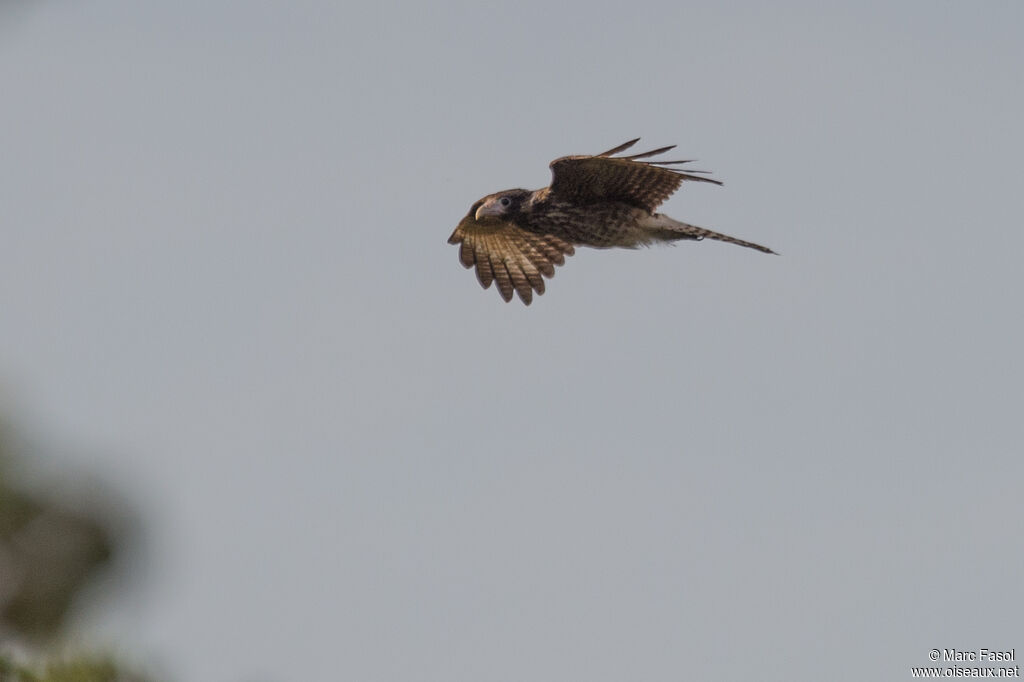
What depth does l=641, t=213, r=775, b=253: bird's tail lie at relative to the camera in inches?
606

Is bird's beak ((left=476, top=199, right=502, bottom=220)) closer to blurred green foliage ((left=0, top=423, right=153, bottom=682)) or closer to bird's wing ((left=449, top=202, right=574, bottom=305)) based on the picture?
bird's wing ((left=449, top=202, right=574, bottom=305))

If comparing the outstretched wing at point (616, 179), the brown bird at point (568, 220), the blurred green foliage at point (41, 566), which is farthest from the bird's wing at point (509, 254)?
the blurred green foliage at point (41, 566)

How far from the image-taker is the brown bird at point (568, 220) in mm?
15266

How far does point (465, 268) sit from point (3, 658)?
41.6 ft

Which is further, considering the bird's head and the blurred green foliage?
the bird's head

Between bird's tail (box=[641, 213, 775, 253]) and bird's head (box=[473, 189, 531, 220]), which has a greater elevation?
bird's tail (box=[641, 213, 775, 253])

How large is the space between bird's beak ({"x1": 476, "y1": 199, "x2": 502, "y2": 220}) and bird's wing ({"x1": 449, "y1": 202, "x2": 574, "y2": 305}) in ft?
0.93

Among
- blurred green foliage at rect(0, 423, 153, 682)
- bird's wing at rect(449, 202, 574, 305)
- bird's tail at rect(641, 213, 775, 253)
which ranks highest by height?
bird's tail at rect(641, 213, 775, 253)

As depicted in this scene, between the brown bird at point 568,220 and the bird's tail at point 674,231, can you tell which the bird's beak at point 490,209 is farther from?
the bird's tail at point 674,231

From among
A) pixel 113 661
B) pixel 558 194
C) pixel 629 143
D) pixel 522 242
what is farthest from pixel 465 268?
pixel 113 661

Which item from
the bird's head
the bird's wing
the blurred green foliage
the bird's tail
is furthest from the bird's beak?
the blurred green foliage

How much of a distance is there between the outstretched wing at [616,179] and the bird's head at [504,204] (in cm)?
75

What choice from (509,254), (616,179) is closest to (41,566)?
(616,179)

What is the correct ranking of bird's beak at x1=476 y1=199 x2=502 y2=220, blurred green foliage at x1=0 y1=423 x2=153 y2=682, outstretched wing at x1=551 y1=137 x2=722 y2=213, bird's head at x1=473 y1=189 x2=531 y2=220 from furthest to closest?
bird's beak at x1=476 y1=199 x2=502 y2=220
bird's head at x1=473 y1=189 x2=531 y2=220
outstretched wing at x1=551 y1=137 x2=722 y2=213
blurred green foliage at x1=0 y1=423 x2=153 y2=682
